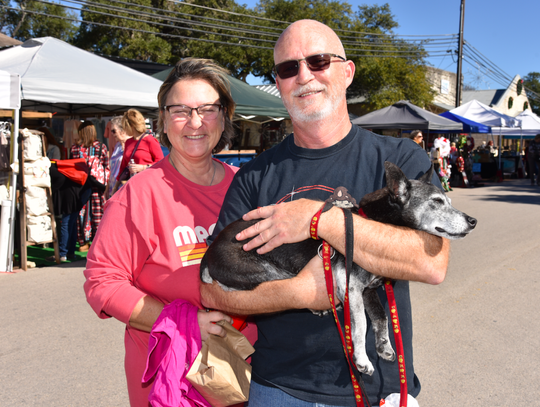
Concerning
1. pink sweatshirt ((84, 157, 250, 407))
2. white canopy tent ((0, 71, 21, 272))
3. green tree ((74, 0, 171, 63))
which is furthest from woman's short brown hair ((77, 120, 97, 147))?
green tree ((74, 0, 171, 63))

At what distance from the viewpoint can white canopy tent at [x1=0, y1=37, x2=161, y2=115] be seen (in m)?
7.55

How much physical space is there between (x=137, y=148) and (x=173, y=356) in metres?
5.01

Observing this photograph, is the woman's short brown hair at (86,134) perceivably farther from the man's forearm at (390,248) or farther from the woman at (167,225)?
the man's forearm at (390,248)

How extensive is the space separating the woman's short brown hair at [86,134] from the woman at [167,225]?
6.44 metres

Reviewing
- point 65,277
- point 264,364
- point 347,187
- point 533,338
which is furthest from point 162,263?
point 65,277

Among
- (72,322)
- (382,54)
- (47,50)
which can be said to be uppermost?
(382,54)

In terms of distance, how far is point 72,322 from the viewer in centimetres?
495

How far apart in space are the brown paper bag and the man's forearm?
634 millimetres

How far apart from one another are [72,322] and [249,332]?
3.84 meters

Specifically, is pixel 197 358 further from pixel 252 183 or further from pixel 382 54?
pixel 382 54

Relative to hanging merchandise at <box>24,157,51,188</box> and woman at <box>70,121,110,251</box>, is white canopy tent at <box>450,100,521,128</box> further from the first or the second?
hanging merchandise at <box>24,157,51,188</box>

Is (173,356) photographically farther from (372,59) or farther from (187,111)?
(372,59)

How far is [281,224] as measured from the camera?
61.8 inches

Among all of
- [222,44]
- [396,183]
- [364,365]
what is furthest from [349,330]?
[222,44]
